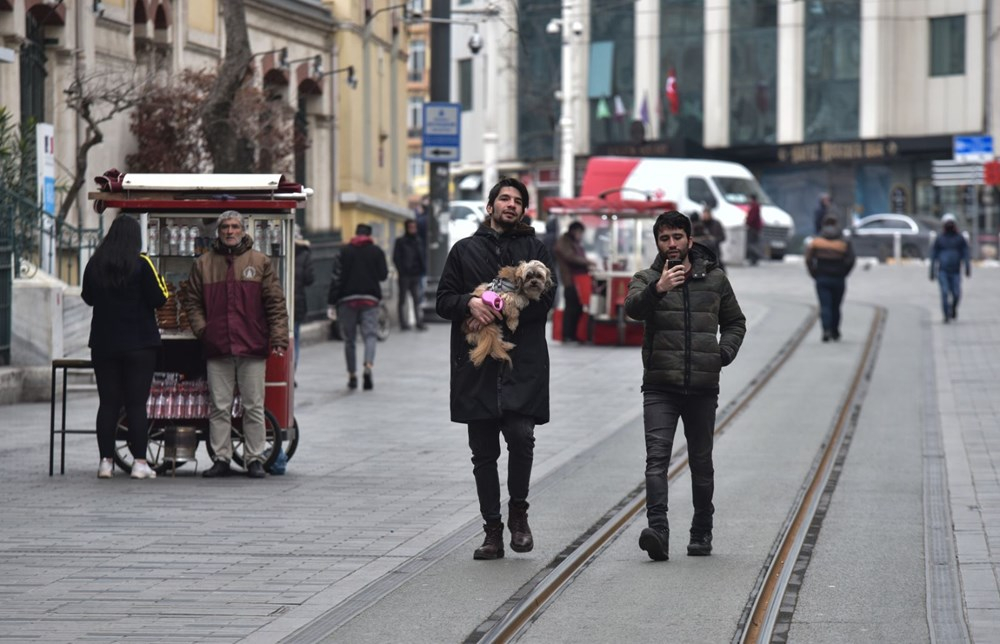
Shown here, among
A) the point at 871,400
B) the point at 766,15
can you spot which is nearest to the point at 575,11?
the point at 766,15

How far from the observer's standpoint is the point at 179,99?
21.9 m

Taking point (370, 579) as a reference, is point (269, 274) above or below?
above

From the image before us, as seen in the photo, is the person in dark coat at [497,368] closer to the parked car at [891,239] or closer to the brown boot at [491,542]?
the brown boot at [491,542]

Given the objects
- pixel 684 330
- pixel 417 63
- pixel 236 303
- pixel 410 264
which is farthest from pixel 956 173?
pixel 417 63

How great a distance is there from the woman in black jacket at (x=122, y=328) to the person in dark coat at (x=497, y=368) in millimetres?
3464

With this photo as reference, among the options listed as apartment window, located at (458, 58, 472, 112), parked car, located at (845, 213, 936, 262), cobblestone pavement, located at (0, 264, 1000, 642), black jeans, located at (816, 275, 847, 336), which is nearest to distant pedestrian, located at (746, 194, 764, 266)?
parked car, located at (845, 213, 936, 262)

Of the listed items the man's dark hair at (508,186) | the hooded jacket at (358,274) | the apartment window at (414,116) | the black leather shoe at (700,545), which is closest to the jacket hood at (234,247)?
the man's dark hair at (508,186)

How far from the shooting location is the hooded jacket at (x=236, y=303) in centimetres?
1190

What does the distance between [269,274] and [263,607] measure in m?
4.59

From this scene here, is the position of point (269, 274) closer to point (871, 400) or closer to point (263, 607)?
point (263, 607)

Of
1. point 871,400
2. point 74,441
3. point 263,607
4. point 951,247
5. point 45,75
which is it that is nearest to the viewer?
point 263,607

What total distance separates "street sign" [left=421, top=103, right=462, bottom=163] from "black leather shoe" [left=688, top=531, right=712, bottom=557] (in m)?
18.7

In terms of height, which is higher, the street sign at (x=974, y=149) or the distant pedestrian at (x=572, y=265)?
the street sign at (x=974, y=149)

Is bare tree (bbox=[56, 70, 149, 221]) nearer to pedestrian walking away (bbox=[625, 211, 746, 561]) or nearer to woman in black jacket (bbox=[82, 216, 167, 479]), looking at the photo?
woman in black jacket (bbox=[82, 216, 167, 479])
